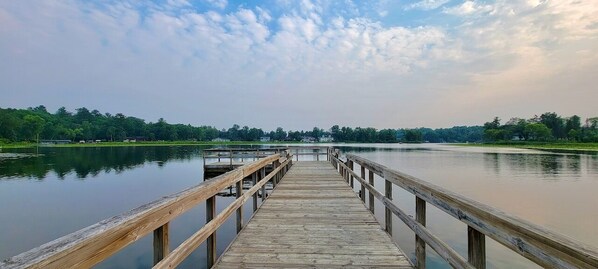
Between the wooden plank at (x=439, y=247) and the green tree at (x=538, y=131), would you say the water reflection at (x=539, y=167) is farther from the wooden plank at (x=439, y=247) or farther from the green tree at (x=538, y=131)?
the green tree at (x=538, y=131)

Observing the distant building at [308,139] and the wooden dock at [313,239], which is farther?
the distant building at [308,139]

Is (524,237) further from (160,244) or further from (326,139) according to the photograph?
(326,139)

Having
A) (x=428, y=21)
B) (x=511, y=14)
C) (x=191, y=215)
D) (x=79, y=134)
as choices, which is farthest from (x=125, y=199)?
(x=79, y=134)

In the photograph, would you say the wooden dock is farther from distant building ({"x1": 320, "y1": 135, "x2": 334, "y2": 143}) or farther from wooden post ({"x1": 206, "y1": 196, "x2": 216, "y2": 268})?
distant building ({"x1": 320, "y1": 135, "x2": 334, "y2": 143})

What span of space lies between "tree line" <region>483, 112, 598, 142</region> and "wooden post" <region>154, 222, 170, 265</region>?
11722cm

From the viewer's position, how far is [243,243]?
4.05 m

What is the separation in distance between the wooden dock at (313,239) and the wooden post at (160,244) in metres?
1.25

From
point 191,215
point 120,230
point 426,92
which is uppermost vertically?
point 426,92

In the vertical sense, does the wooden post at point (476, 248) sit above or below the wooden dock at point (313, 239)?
above

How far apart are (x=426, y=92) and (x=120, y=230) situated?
38.6 meters

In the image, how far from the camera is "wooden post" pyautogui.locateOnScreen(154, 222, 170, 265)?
7.14 feet

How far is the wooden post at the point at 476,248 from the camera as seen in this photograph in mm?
2121

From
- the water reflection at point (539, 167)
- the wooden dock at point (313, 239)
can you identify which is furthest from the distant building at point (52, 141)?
A: the wooden dock at point (313, 239)

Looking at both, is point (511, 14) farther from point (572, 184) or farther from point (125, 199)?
point (125, 199)
